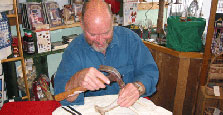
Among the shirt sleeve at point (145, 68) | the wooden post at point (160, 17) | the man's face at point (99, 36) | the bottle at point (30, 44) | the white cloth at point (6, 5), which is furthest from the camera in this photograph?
the wooden post at point (160, 17)

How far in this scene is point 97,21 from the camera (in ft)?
3.82

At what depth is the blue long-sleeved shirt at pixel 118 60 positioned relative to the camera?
1376 millimetres

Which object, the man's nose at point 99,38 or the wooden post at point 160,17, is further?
the wooden post at point 160,17

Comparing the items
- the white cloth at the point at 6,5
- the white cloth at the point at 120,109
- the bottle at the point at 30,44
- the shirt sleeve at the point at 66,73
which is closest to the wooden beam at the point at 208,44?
the white cloth at the point at 120,109

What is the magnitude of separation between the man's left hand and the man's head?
0.35 m

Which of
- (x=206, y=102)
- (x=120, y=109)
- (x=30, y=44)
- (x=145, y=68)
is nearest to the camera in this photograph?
(x=120, y=109)

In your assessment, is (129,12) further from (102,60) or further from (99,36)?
(99,36)

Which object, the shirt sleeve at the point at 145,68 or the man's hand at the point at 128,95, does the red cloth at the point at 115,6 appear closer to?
the shirt sleeve at the point at 145,68

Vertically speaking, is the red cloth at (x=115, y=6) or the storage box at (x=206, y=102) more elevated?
the red cloth at (x=115, y=6)

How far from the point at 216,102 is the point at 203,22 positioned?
0.86m

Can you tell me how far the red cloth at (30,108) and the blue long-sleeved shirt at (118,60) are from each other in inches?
7.5

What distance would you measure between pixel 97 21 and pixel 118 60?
44cm

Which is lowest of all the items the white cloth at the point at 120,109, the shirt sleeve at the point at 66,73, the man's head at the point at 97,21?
the white cloth at the point at 120,109

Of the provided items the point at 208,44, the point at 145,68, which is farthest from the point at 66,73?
the point at 208,44
